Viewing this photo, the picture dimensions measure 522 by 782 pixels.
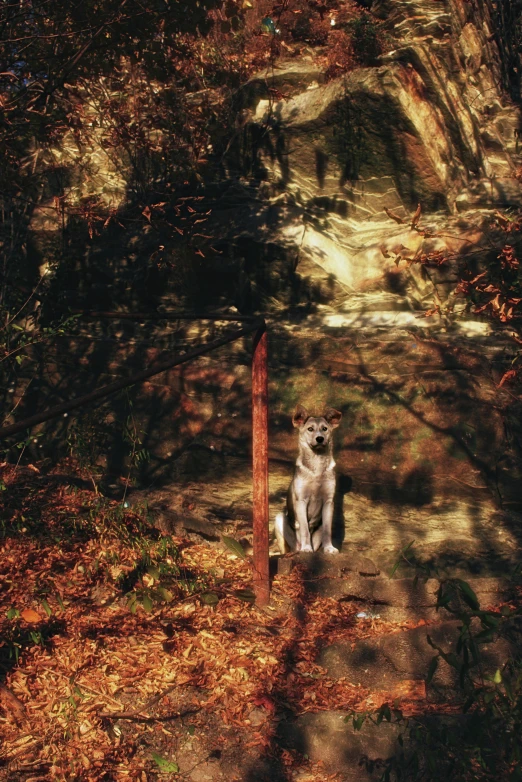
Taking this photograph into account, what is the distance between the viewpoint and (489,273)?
984 centimetres

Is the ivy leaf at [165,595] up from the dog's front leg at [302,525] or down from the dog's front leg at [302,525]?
up

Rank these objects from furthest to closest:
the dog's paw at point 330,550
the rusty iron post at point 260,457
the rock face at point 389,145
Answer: the rock face at point 389,145 < the dog's paw at point 330,550 < the rusty iron post at point 260,457

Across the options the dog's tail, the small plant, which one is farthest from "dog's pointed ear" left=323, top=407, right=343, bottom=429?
the small plant

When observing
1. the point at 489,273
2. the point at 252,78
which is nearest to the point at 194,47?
the point at 252,78

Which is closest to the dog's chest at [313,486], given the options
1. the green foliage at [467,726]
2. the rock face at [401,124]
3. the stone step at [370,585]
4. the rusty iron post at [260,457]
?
the stone step at [370,585]

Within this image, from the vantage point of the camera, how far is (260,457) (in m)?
6.06

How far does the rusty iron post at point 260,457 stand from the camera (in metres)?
6.01

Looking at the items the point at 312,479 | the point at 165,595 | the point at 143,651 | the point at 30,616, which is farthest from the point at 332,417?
the point at 30,616

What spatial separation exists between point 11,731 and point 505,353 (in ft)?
23.8

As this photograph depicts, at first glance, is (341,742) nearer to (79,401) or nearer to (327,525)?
(79,401)

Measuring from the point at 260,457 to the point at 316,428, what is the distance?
1360mm

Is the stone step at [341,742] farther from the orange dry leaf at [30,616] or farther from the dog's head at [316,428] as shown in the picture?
the dog's head at [316,428]

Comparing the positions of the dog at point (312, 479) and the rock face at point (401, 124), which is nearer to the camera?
the dog at point (312, 479)

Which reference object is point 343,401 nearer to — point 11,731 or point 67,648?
point 67,648
